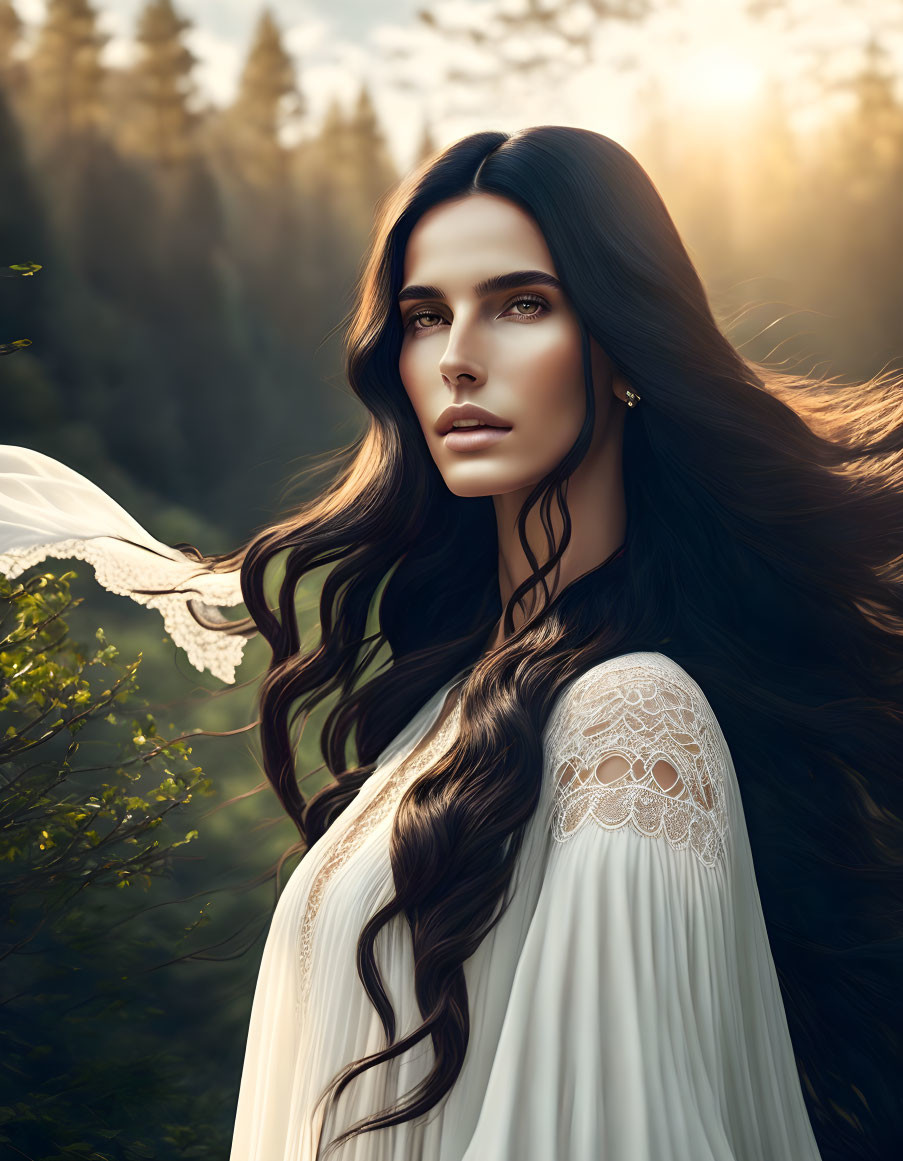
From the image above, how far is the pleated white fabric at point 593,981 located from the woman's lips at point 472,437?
0.32m

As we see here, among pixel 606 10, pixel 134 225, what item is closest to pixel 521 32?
pixel 606 10

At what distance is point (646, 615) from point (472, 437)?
0.30 meters

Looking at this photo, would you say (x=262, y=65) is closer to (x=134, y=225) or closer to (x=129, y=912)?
(x=134, y=225)

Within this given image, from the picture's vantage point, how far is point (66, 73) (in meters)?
2.40

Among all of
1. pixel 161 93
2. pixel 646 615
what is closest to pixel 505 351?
pixel 646 615

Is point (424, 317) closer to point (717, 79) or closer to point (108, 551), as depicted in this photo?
point (108, 551)

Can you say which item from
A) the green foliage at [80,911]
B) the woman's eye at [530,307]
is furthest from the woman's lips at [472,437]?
the green foliage at [80,911]

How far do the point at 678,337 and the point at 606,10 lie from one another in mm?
1282

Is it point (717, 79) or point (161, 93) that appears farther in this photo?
point (161, 93)

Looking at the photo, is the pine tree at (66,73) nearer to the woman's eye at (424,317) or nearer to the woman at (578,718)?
the woman at (578,718)

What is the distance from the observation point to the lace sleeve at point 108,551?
5.34 feet

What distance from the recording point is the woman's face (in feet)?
4.50

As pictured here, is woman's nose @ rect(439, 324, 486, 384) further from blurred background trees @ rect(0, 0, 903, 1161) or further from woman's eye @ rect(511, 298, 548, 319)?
blurred background trees @ rect(0, 0, 903, 1161)

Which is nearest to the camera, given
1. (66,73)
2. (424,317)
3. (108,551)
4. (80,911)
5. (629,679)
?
(629,679)
